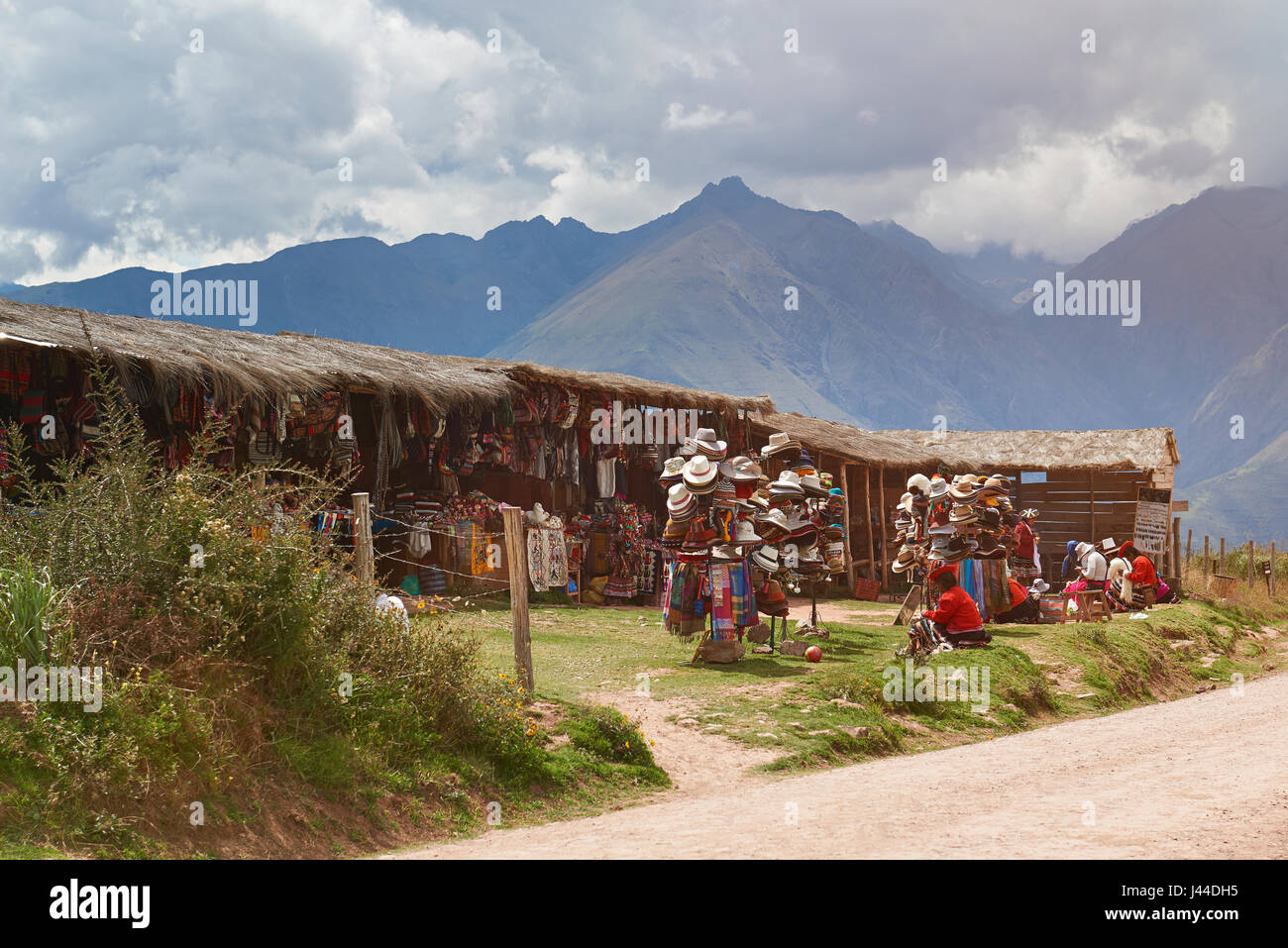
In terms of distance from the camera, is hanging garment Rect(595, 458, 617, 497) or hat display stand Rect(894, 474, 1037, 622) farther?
hanging garment Rect(595, 458, 617, 497)

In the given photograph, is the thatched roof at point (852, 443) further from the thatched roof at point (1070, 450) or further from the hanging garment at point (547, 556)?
the hanging garment at point (547, 556)

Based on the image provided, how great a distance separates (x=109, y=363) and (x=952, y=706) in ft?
34.4

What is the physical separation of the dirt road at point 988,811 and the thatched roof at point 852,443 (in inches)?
648

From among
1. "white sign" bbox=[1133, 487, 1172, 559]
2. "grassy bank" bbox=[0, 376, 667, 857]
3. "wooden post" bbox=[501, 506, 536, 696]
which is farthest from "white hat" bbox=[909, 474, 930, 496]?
"white sign" bbox=[1133, 487, 1172, 559]

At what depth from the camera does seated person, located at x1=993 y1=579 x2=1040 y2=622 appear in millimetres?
18625

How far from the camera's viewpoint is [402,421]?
17.8m

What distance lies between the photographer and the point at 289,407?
15336mm

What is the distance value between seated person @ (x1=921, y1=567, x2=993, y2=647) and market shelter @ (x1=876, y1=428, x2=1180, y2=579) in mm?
16646

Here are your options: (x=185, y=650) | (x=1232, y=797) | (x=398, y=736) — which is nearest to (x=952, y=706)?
(x=1232, y=797)

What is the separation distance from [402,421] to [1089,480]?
22223 millimetres

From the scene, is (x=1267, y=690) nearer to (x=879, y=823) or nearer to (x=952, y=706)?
(x=952, y=706)

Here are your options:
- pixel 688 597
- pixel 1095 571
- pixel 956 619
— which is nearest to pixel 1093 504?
pixel 1095 571

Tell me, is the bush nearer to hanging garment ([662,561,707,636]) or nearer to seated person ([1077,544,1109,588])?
hanging garment ([662,561,707,636])

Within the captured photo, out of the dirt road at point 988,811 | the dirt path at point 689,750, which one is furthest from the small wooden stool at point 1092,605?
the dirt path at point 689,750
